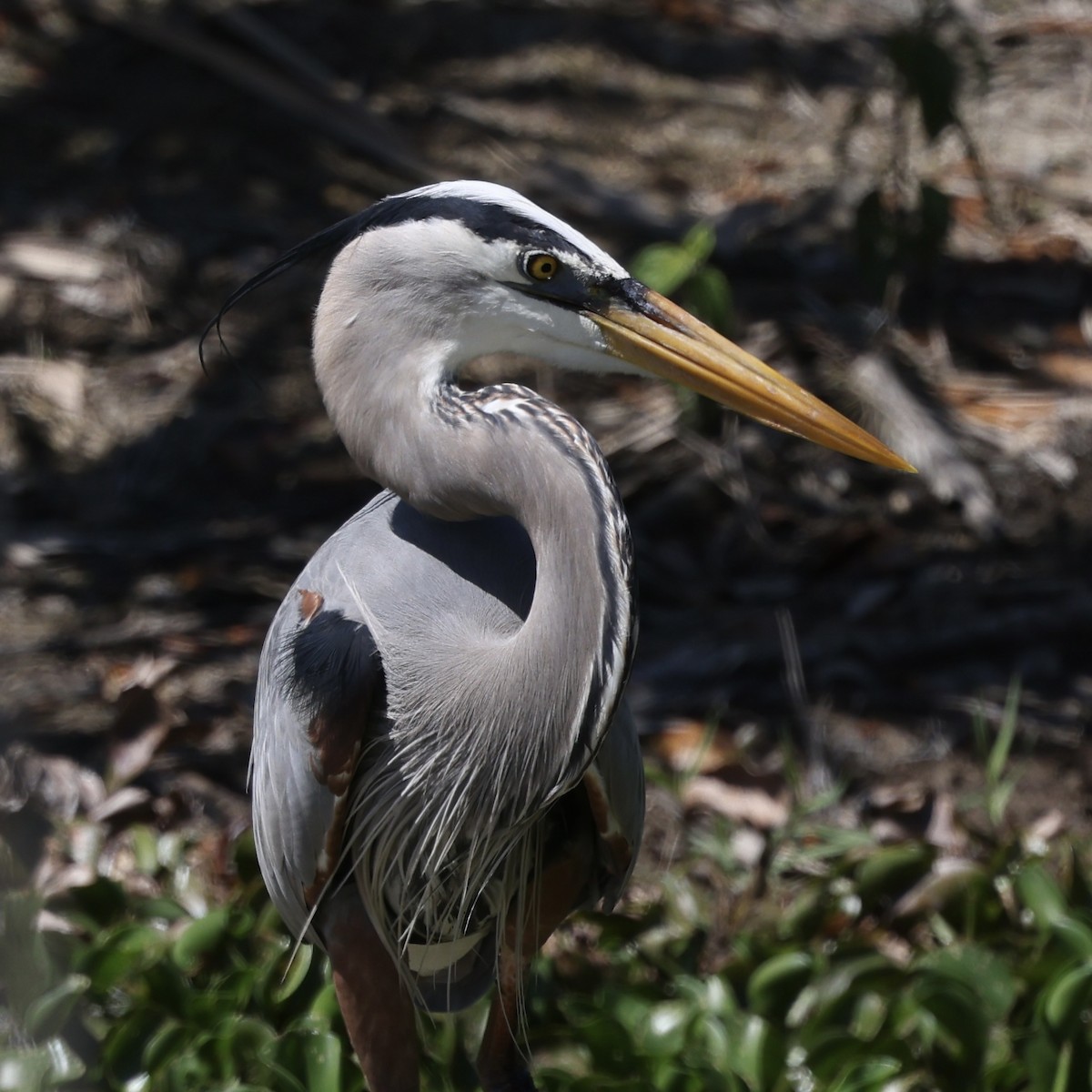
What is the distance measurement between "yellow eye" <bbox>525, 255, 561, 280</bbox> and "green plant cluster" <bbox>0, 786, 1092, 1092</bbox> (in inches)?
48.7

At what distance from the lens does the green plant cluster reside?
8.45 feet

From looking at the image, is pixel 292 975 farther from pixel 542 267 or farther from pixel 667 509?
pixel 667 509

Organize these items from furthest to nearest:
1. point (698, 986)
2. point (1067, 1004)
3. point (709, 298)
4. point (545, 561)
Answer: point (709, 298) < point (698, 986) < point (1067, 1004) < point (545, 561)

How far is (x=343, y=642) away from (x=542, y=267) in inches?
23.6

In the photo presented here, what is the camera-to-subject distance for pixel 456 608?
88.7 inches

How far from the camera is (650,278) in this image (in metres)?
3.67

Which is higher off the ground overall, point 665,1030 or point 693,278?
point 693,278

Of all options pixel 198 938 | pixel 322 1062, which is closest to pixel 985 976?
pixel 322 1062

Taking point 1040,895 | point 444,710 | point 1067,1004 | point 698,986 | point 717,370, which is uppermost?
point 717,370

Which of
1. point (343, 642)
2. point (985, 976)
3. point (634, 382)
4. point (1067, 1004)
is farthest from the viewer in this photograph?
point (634, 382)

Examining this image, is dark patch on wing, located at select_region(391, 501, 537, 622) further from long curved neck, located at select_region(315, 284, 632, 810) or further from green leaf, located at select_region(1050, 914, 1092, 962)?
green leaf, located at select_region(1050, 914, 1092, 962)

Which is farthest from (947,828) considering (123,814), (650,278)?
(123,814)

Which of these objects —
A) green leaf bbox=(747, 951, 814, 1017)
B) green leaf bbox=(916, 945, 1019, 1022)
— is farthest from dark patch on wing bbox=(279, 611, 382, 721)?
green leaf bbox=(916, 945, 1019, 1022)

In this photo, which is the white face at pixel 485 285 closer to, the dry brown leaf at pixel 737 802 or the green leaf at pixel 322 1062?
the green leaf at pixel 322 1062
